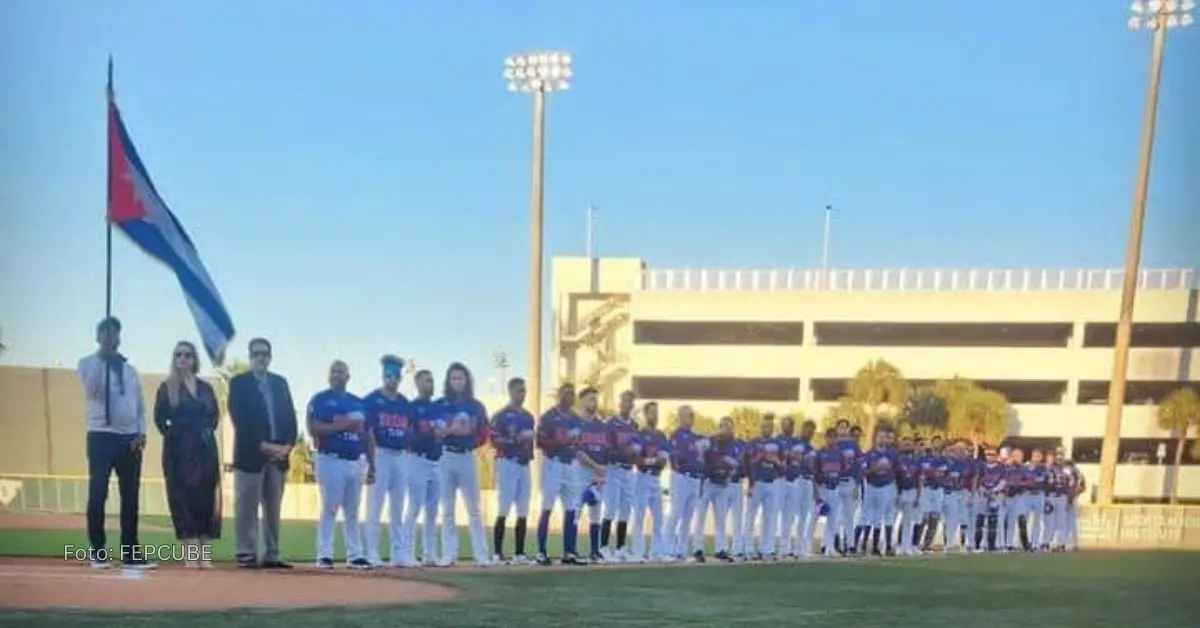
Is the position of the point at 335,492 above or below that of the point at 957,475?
above

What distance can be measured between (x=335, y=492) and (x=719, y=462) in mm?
3585

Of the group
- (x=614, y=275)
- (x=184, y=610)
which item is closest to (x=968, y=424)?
(x=614, y=275)

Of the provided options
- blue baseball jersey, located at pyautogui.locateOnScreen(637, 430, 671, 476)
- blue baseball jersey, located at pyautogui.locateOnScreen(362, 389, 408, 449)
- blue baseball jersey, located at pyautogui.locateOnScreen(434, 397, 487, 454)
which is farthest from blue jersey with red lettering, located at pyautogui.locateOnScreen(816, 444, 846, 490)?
blue baseball jersey, located at pyautogui.locateOnScreen(362, 389, 408, 449)

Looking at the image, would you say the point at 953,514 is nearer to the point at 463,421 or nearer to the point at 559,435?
the point at 559,435

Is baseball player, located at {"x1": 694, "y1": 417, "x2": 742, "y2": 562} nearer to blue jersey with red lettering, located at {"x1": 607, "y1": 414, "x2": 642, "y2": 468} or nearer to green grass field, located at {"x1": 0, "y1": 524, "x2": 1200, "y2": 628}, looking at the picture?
green grass field, located at {"x1": 0, "y1": 524, "x2": 1200, "y2": 628}

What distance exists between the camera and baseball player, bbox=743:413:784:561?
34.2ft

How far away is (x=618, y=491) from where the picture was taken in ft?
29.9

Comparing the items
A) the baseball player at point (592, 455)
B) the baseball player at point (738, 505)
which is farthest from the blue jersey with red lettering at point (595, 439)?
the baseball player at point (738, 505)

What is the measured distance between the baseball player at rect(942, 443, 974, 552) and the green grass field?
3446mm

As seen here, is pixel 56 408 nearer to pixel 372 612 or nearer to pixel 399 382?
pixel 399 382

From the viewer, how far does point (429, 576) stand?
22.6 feet

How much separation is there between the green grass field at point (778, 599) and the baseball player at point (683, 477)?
2.63 ft

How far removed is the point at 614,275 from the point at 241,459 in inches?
826

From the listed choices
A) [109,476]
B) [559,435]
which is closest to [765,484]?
[559,435]
